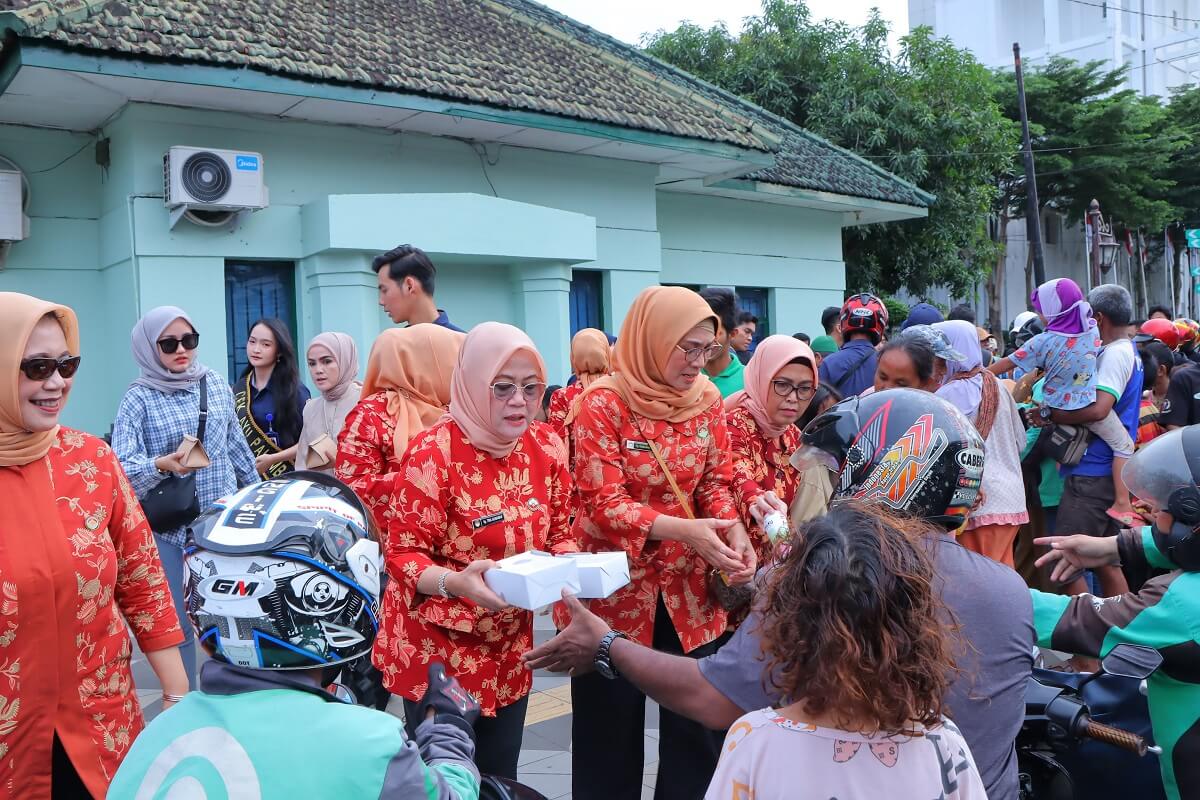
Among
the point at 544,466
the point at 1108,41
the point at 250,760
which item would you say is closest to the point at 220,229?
the point at 544,466

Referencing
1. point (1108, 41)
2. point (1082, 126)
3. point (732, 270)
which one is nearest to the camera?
point (732, 270)

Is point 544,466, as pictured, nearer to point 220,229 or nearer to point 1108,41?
point 220,229

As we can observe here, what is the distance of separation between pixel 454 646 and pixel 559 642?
0.45 m

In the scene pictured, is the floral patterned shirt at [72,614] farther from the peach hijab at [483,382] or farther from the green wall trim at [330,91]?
the green wall trim at [330,91]

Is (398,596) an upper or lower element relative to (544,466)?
lower

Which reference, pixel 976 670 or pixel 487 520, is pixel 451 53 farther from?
pixel 976 670

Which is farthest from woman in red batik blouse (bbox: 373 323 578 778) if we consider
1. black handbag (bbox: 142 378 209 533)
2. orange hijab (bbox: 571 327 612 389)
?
orange hijab (bbox: 571 327 612 389)

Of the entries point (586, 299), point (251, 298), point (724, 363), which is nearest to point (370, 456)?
point (724, 363)

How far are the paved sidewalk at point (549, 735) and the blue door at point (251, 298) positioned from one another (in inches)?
179

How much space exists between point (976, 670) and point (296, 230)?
9.34 metres

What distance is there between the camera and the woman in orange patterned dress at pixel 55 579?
7.61 ft

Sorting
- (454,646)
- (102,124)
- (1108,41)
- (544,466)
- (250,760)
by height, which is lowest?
(454,646)

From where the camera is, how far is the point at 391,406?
13.1 feet

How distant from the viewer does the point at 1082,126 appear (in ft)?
92.8
